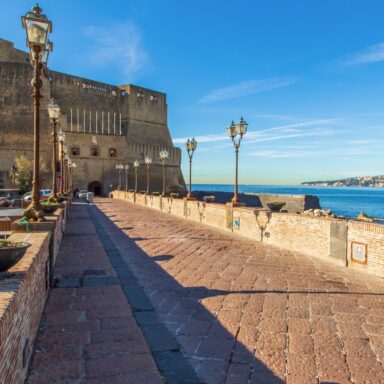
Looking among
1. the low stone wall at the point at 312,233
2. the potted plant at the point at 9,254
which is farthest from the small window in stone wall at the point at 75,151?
the potted plant at the point at 9,254

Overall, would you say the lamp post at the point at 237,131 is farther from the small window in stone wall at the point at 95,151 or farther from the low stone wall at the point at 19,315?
the small window in stone wall at the point at 95,151

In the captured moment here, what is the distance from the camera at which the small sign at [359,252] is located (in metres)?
7.27

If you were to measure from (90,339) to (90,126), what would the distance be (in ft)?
181

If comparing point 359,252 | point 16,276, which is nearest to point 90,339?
point 16,276

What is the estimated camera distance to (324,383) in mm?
3113

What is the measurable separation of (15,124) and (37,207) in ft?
A: 156

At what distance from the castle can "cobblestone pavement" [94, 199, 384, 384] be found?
1740 inches

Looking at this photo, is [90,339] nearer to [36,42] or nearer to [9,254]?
[9,254]

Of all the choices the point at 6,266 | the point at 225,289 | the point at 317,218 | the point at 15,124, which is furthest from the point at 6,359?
the point at 15,124

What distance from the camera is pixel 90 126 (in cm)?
5584

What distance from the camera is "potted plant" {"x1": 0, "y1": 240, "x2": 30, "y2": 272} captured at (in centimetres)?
318

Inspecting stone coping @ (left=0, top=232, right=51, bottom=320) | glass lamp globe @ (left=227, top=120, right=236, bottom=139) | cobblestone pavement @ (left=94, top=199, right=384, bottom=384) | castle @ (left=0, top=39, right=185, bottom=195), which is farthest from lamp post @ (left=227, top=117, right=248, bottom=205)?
castle @ (left=0, top=39, right=185, bottom=195)

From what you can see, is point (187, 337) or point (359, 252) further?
point (359, 252)

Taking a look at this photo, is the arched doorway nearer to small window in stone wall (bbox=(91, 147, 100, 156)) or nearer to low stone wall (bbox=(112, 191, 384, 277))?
small window in stone wall (bbox=(91, 147, 100, 156))
